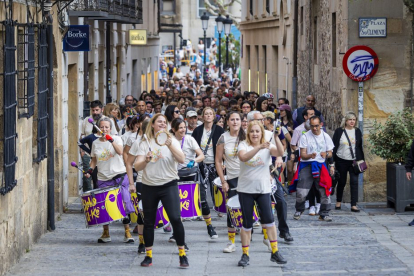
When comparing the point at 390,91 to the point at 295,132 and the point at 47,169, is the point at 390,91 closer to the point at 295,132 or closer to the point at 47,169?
the point at 295,132

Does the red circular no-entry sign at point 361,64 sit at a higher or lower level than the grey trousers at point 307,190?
higher

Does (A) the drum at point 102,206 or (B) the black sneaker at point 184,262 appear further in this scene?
(A) the drum at point 102,206

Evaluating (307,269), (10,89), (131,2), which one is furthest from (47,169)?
(131,2)

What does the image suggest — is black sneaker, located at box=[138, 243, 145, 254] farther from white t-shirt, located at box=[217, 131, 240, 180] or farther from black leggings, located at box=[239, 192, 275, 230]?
black leggings, located at box=[239, 192, 275, 230]

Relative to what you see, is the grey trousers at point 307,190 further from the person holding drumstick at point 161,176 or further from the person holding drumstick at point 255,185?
the person holding drumstick at point 161,176

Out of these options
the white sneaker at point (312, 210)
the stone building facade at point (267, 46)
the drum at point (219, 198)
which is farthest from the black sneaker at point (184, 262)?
the stone building facade at point (267, 46)

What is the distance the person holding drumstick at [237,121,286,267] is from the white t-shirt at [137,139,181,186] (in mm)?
767

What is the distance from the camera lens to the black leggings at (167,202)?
10828 mm

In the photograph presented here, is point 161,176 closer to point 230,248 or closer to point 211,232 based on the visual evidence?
point 230,248

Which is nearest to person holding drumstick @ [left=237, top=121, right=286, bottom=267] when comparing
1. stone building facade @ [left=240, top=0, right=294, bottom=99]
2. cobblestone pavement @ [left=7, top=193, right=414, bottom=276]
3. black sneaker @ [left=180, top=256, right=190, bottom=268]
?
cobblestone pavement @ [left=7, top=193, right=414, bottom=276]

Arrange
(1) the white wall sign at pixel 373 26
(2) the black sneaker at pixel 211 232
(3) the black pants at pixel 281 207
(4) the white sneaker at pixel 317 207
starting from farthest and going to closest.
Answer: (1) the white wall sign at pixel 373 26, (4) the white sneaker at pixel 317 207, (2) the black sneaker at pixel 211 232, (3) the black pants at pixel 281 207

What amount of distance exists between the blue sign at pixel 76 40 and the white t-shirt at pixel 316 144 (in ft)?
13.5

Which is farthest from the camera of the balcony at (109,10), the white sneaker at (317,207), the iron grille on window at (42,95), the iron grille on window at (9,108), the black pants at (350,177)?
the balcony at (109,10)

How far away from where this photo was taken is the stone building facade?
30.3m
